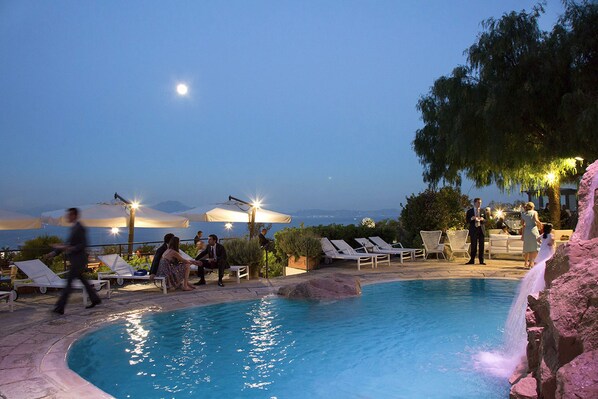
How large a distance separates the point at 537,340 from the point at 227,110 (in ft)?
357

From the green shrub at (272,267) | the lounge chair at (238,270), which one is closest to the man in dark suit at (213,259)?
the lounge chair at (238,270)

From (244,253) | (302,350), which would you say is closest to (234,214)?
(244,253)

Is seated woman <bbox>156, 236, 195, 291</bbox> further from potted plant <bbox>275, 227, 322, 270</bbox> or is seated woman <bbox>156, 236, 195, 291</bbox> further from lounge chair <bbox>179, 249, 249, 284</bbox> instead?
potted plant <bbox>275, 227, 322, 270</bbox>

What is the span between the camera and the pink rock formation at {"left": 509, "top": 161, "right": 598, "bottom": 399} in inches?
112

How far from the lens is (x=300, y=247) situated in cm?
1377

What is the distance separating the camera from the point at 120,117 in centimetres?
7725

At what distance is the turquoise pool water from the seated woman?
1.63 metres

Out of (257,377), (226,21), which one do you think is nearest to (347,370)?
(257,377)

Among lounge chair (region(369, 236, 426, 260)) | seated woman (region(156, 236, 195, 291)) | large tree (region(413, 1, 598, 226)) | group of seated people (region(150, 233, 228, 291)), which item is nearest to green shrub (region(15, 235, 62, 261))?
group of seated people (region(150, 233, 228, 291))

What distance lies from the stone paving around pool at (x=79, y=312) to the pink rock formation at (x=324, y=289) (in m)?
0.53

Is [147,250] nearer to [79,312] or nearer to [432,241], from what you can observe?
[79,312]

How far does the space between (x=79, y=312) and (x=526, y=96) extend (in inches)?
496

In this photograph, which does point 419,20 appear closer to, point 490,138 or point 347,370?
point 490,138

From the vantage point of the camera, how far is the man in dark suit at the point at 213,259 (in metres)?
10.7
